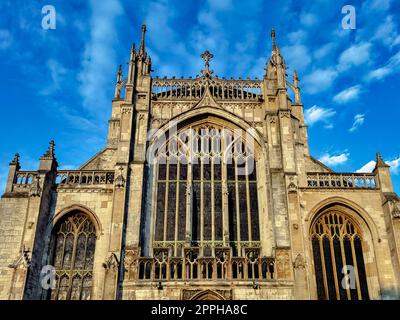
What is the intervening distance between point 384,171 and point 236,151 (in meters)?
6.54

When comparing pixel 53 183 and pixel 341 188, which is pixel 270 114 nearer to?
pixel 341 188

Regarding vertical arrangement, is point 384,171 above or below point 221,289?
above

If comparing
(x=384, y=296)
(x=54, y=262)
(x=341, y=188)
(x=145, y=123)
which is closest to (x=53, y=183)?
(x=54, y=262)

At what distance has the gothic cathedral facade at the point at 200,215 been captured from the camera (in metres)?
17.1

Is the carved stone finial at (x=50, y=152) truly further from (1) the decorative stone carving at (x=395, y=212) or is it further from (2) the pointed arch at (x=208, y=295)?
(1) the decorative stone carving at (x=395, y=212)

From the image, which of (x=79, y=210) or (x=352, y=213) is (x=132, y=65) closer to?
(x=79, y=210)

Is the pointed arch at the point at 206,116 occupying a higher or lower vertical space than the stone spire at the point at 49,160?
higher

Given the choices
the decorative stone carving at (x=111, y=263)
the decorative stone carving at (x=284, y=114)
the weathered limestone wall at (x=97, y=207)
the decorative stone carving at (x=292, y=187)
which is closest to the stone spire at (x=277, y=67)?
the decorative stone carving at (x=284, y=114)

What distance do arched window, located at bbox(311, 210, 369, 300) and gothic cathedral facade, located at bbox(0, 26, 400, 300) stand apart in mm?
42

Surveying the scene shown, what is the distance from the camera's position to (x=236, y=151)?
2083 centimetres

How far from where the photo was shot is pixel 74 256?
18.2m

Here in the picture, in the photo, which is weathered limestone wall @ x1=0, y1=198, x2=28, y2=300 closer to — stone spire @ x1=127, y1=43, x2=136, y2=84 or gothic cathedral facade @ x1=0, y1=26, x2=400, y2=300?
gothic cathedral facade @ x1=0, y1=26, x2=400, y2=300

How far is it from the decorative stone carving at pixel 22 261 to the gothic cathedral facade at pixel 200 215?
64 mm
